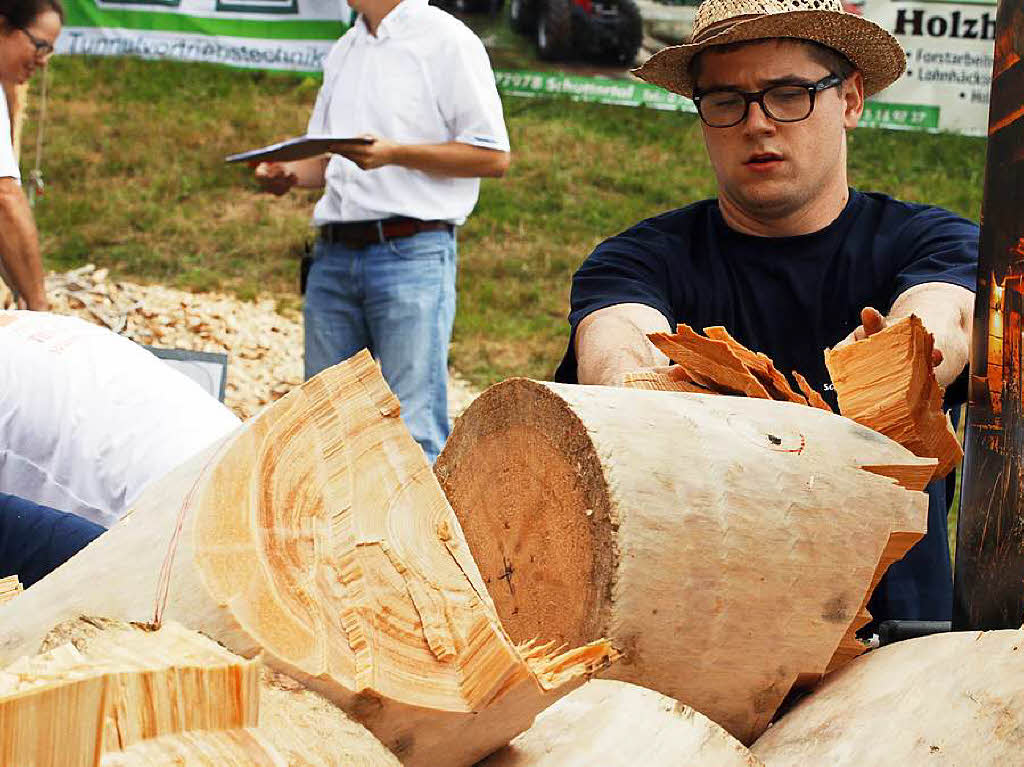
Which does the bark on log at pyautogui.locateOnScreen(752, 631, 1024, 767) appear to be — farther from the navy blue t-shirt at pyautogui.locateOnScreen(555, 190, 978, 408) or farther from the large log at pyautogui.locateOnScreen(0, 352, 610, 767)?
the navy blue t-shirt at pyautogui.locateOnScreen(555, 190, 978, 408)

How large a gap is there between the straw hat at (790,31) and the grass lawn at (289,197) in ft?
16.0

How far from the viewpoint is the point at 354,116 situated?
417 cm

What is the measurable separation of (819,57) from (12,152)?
2972mm

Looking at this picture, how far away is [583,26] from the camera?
27.5ft

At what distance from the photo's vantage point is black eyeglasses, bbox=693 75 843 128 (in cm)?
195

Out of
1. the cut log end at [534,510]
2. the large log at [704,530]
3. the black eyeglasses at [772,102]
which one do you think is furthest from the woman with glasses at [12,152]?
the large log at [704,530]

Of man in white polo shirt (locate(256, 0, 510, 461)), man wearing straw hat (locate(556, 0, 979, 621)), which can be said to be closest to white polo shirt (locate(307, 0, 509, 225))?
man in white polo shirt (locate(256, 0, 510, 461))

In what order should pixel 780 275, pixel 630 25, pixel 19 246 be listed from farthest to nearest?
1. pixel 630 25
2. pixel 19 246
3. pixel 780 275

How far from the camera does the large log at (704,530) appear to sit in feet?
3.75

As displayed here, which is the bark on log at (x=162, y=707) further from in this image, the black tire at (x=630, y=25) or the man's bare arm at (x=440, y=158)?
the black tire at (x=630, y=25)

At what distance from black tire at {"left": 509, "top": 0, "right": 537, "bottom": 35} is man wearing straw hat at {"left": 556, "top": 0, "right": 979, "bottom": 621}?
21.6 ft

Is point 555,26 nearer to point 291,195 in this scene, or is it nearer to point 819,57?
point 291,195

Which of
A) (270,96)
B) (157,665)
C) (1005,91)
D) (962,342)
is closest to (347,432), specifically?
(157,665)

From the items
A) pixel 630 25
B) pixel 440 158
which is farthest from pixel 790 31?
pixel 630 25
